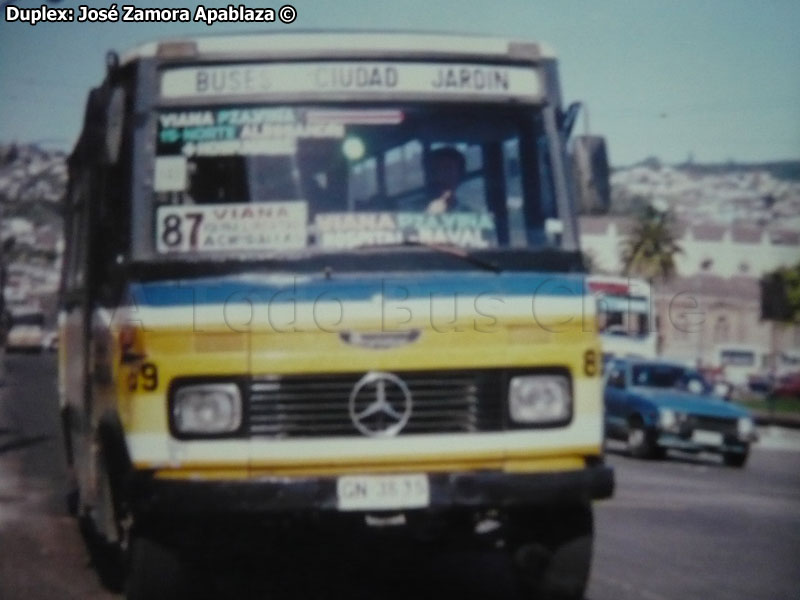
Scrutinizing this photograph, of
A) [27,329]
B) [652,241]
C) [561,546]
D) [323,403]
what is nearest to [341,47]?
[323,403]

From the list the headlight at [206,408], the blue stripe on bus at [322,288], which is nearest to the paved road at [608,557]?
the headlight at [206,408]

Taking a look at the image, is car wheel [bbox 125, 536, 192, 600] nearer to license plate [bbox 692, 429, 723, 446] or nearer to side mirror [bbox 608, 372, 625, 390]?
license plate [bbox 692, 429, 723, 446]

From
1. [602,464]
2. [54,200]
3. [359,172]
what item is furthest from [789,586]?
[54,200]

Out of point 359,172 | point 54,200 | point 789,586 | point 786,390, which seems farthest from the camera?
point 786,390

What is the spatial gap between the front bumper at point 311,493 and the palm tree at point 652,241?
12585 mm

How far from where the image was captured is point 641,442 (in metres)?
17.7

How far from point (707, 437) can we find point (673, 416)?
1.74ft

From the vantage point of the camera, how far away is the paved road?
7434mm

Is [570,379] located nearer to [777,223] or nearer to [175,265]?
[175,265]

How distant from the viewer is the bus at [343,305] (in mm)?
5570

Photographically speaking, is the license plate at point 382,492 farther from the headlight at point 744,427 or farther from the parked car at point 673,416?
the headlight at point 744,427

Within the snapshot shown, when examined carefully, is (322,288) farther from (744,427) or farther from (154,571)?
(744,427)

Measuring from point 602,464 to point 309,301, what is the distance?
156cm

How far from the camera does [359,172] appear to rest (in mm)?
6020
